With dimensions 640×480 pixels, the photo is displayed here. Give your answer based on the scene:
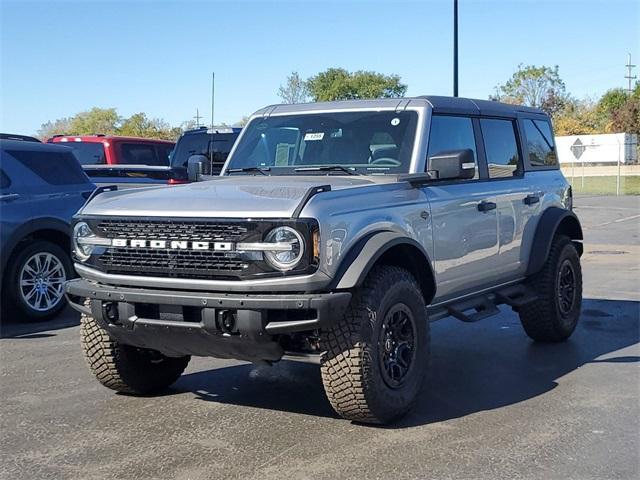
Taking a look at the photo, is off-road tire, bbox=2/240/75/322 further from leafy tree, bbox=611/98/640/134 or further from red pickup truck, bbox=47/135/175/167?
leafy tree, bbox=611/98/640/134

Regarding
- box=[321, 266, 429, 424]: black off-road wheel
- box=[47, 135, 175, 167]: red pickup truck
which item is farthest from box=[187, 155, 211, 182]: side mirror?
box=[47, 135, 175, 167]: red pickup truck

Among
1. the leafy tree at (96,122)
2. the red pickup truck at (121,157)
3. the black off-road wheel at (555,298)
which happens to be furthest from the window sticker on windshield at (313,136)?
the leafy tree at (96,122)

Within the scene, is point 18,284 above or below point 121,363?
above

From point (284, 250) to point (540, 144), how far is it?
13.4ft

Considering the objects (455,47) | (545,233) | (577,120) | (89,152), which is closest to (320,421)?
(545,233)

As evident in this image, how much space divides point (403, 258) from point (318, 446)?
1364 millimetres

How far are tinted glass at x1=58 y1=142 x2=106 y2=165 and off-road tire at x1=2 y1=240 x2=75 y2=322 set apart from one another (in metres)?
4.78

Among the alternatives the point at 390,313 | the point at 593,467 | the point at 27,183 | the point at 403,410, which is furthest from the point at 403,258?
the point at 27,183

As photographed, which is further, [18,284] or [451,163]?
[18,284]

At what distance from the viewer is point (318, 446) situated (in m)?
4.33

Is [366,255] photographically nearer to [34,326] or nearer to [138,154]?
[34,326]

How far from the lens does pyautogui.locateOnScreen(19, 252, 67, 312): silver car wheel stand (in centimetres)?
801

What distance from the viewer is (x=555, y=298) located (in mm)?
6848

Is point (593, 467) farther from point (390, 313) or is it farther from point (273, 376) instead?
point (273, 376)
